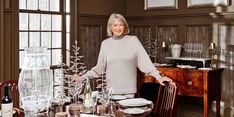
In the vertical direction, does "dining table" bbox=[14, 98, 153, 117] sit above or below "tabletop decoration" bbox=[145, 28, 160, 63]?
below

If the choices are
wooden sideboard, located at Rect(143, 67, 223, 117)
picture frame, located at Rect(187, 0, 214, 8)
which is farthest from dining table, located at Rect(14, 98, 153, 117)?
picture frame, located at Rect(187, 0, 214, 8)

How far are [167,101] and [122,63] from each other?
73 cm

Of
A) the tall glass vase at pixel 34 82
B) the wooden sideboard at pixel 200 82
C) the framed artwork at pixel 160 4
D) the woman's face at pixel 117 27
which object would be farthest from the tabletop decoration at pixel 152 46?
the tall glass vase at pixel 34 82

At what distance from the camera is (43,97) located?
217 centimetres

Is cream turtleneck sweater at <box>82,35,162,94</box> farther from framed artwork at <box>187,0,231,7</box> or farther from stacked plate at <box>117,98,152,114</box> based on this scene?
framed artwork at <box>187,0,231,7</box>

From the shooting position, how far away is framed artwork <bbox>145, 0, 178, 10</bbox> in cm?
504

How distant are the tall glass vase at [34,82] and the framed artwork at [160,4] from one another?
10.7 feet

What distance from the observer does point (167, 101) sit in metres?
2.53

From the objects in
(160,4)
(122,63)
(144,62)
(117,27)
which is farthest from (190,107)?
(117,27)

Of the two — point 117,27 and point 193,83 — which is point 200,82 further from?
point 117,27

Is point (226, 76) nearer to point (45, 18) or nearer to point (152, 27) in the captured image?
point (152, 27)

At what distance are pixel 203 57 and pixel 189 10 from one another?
0.74 metres

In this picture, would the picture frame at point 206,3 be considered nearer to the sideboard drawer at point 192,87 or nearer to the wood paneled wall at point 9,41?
the sideboard drawer at point 192,87

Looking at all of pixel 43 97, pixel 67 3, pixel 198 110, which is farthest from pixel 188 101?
pixel 43 97
